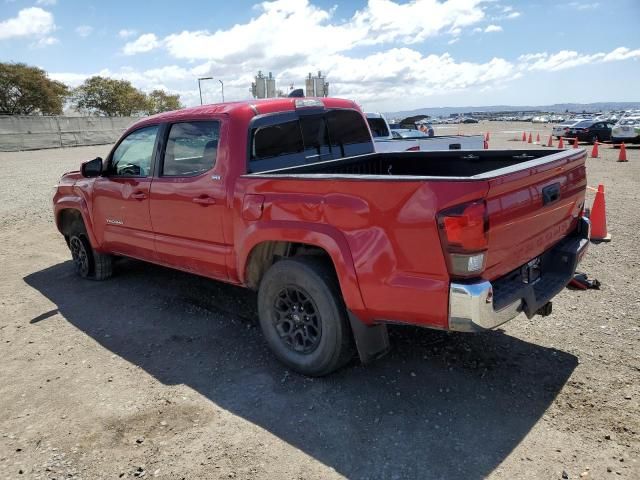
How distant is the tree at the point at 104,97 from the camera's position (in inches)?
2404

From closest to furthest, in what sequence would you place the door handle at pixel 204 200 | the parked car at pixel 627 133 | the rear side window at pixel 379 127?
the door handle at pixel 204 200
the rear side window at pixel 379 127
the parked car at pixel 627 133

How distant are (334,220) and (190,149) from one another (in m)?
1.76

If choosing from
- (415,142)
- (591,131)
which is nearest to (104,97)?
(591,131)

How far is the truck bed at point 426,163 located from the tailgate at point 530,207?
0.52m

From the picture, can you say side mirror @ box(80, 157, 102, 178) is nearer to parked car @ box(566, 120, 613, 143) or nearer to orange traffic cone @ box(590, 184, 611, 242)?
orange traffic cone @ box(590, 184, 611, 242)

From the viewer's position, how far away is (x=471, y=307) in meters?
2.59

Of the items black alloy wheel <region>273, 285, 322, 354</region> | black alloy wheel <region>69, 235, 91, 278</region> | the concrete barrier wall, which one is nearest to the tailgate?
black alloy wheel <region>273, 285, 322, 354</region>

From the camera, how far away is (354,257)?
2979 mm

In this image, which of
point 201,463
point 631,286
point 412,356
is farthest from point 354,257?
point 631,286

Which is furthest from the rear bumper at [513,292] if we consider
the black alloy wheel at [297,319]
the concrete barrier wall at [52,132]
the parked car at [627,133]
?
the concrete barrier wall at [52,132]

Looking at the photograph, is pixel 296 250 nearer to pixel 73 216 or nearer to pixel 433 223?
pixel 433 223

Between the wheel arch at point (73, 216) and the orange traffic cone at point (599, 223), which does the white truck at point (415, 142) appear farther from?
the wheel arch at point (73, 216)

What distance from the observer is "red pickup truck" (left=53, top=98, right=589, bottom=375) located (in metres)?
2.65

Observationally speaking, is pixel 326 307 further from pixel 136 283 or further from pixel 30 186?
pixel 30 186
